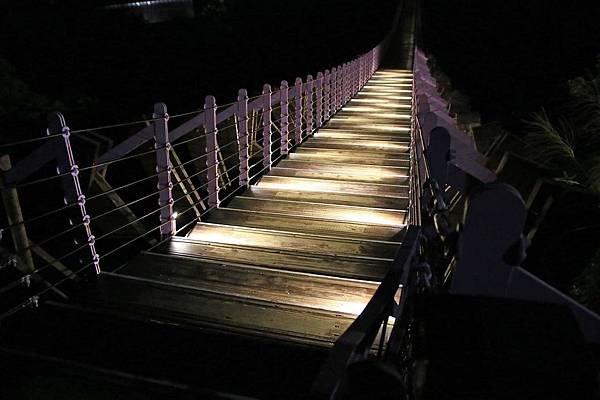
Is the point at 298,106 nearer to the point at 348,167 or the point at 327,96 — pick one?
the point at 348,167

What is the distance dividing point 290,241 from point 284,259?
0.53 m

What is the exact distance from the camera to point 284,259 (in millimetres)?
4465

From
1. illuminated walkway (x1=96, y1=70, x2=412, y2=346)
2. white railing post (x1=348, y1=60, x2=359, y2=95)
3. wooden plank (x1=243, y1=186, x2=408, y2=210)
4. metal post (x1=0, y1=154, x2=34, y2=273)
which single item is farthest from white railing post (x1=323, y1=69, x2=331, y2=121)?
metal post (x1=0, y1=154, x2=34, y2=273)

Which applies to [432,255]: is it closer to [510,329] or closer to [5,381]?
[510,329]

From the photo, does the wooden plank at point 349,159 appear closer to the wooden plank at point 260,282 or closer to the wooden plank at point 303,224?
the wooden plank at point 303,224

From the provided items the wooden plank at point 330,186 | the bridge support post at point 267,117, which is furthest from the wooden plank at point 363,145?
the wooden plank at point 330,186

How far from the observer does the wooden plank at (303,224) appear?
5.22 m

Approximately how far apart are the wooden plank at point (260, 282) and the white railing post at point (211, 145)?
5.36 feet

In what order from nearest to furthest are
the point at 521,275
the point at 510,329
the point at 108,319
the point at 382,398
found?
the point at 382,398
the point at 510,329
the point at 521,275
the point at 108,319

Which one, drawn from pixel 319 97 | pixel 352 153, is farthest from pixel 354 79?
pixel 352 153

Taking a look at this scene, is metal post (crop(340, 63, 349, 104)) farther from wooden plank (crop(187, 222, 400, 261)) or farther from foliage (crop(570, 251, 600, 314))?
wooden plank (crop(187, 222, 400, 261))

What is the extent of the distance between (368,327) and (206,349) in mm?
1297

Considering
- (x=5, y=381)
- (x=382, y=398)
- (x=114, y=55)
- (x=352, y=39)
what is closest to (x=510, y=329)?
(x=382, y=398)

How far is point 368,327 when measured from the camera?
1.68 metres
